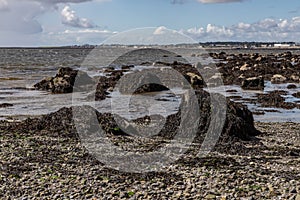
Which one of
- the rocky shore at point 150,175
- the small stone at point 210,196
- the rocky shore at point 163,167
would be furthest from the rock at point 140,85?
the small stone at point 210,196

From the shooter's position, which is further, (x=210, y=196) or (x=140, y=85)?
(x=140, y=85)

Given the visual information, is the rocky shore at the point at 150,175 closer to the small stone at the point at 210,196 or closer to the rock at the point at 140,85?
the small stone at the point at 210,196

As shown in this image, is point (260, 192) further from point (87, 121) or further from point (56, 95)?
point (56, 95)

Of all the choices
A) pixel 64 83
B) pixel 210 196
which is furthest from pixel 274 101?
pixel 210 196

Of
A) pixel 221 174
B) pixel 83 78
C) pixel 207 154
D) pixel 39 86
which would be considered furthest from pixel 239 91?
pixel 221 174

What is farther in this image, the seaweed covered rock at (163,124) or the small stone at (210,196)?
the seaweed covered rock at (163,124)

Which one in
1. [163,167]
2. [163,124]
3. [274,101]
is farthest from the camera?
[274,101]

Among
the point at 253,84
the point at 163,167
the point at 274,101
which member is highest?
the point at 253,84

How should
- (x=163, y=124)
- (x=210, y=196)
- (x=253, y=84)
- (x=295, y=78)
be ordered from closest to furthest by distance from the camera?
(x=210, y=196) < (x=163, y=124) < (x=253, y=84) < (x=295, y=78)

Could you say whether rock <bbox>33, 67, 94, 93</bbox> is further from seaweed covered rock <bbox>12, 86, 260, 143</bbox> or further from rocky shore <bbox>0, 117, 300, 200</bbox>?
rocky shore <bbox>0, 117, 300, 200</bbox>

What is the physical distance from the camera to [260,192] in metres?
8.49

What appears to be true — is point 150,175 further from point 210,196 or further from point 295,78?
point 295,78

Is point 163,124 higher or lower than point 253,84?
lower

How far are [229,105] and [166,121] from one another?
7.54 feet
